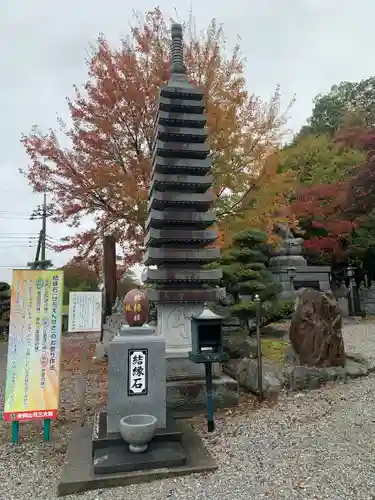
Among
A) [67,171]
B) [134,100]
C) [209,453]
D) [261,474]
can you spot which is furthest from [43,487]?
[134,100]

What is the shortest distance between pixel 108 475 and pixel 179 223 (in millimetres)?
4493

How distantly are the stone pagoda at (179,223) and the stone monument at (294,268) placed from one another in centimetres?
1335

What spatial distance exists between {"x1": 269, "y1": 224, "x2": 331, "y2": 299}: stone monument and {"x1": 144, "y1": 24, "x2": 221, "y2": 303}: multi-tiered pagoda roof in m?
13.3

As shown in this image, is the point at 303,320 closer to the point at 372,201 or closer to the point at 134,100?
the point at 134,100

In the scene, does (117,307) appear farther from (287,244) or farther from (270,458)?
(287,244)

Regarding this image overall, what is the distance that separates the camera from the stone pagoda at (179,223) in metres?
6.99

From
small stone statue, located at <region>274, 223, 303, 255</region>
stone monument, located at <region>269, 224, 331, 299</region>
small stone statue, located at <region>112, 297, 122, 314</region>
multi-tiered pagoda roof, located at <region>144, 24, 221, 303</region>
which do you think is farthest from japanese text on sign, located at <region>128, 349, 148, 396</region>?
small stone statue, located at <region>274, 223, 303, 255</region>

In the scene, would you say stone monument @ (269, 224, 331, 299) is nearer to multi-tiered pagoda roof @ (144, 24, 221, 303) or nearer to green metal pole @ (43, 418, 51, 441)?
multi-tiered pagoda roof @ (144, 24, 221, 303)

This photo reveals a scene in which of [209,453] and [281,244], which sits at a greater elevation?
[281,244]

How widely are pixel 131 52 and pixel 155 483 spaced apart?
35.5 ft

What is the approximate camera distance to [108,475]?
373 centimetres

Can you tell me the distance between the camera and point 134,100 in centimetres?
1059

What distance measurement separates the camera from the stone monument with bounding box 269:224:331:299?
67.2 feet

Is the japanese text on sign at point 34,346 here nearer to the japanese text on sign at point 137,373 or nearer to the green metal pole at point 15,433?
the green metal pole at point 15,433
